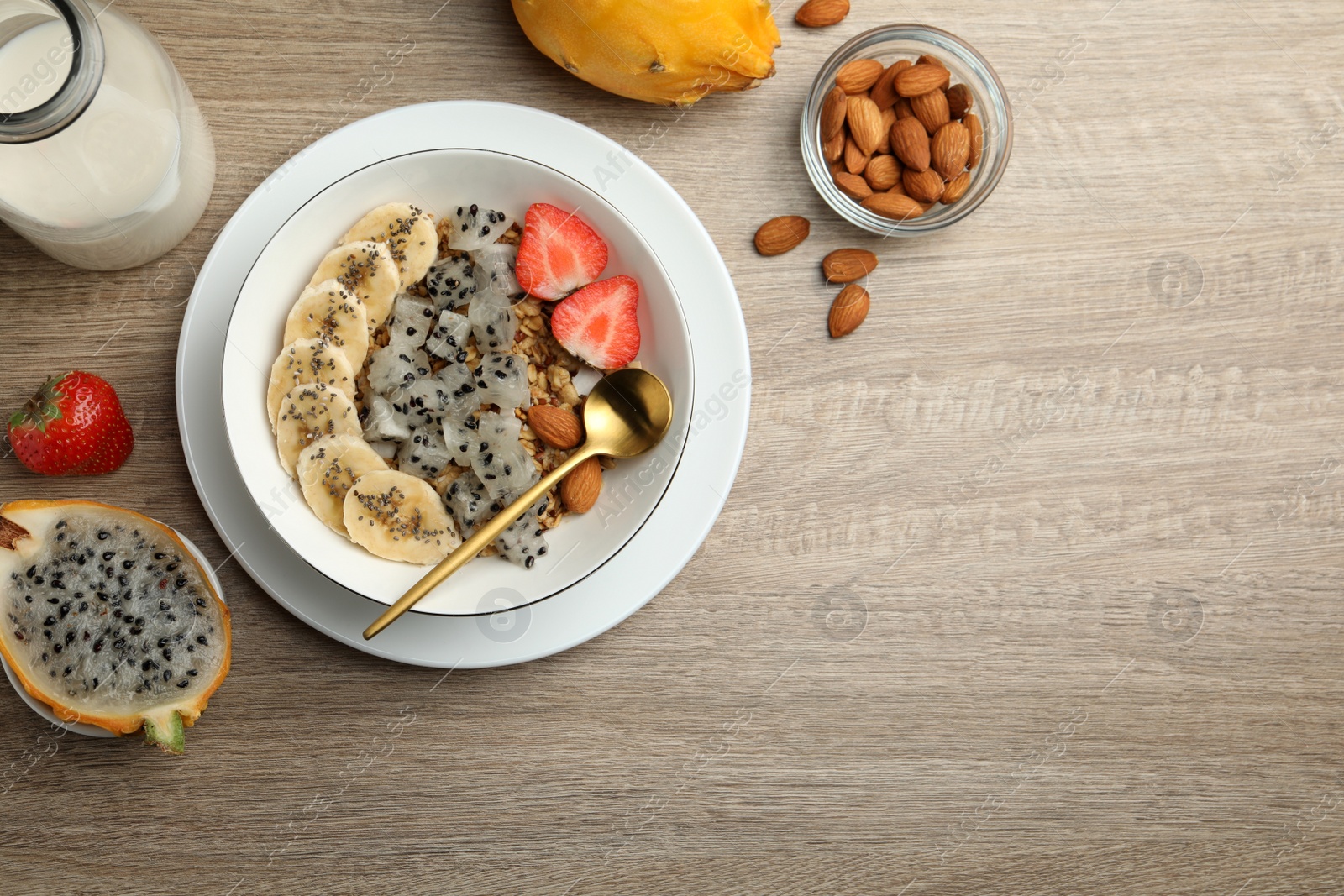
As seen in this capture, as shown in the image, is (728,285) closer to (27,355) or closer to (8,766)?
(27,355)

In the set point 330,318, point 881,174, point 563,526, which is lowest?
point 563,526

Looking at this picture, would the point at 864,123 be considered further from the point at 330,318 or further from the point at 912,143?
the point at 330,318

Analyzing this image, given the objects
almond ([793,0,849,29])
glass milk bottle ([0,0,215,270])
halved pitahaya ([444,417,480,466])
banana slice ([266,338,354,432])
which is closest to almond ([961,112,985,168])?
almond ([793,0,849,29])

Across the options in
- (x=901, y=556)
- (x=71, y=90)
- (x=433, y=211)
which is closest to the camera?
(x=71, y=90)

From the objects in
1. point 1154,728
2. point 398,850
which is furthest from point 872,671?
point 398,850

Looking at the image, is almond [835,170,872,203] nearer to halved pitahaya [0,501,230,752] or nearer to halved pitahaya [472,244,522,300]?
halved pitahaya [472,244,522,300]

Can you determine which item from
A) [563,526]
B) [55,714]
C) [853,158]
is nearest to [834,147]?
[853,158]

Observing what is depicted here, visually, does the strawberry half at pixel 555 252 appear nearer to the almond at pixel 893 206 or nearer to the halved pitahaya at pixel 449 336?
the halved pitahaya at pixel 449 336
